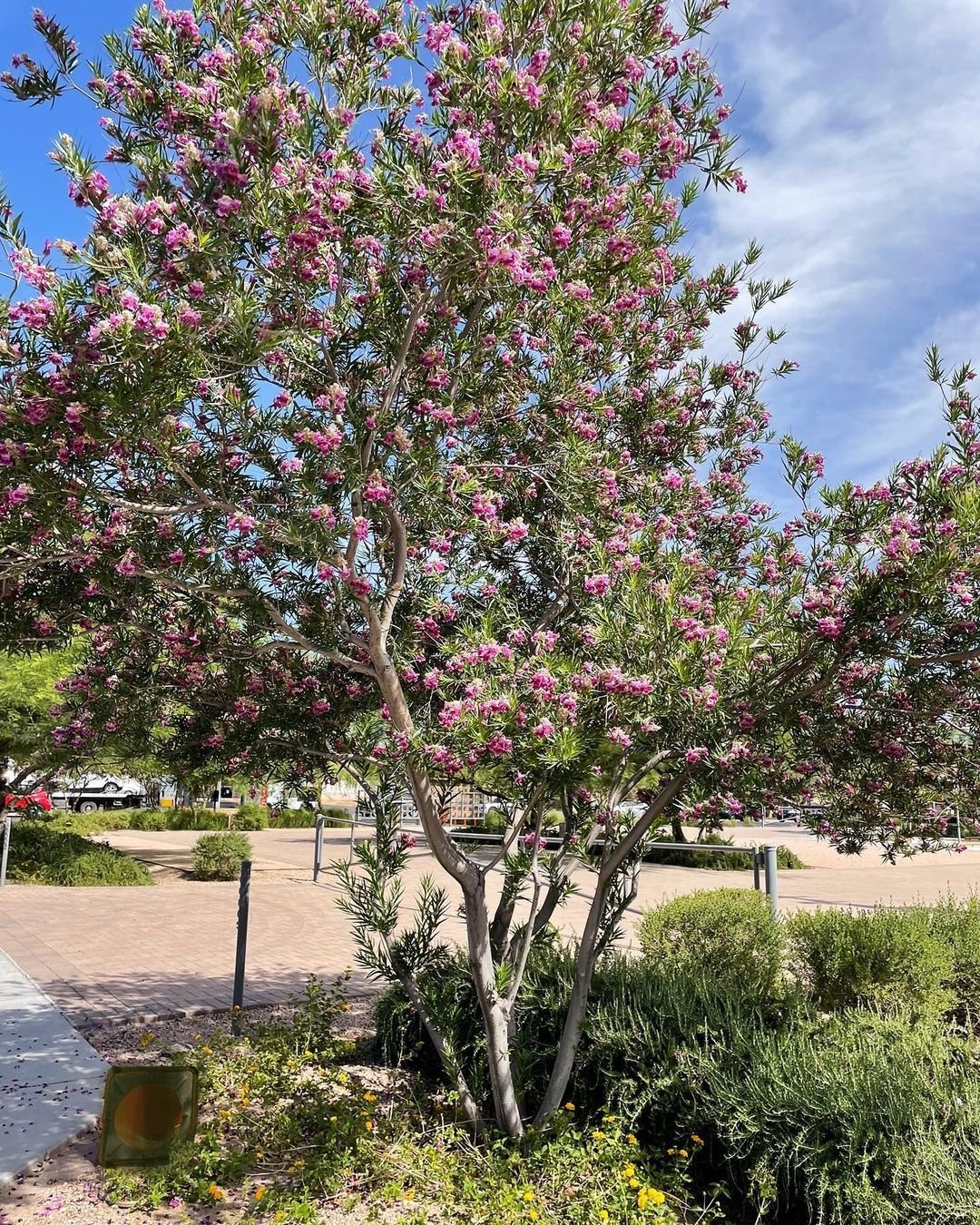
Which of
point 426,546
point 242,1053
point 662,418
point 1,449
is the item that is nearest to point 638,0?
point 662,418

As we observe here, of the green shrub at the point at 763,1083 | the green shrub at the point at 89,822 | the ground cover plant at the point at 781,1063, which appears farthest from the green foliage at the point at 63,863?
the green shrub at the point at 763,1083

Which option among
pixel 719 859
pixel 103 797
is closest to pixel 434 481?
pixel 719 859

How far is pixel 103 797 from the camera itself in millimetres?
38656

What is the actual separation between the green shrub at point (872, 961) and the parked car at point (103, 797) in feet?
104

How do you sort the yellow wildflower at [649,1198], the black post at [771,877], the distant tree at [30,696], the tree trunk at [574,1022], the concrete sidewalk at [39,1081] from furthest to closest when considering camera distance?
the distant tree at [30,696], the black post at [771,877], the concrete sidewalk at [39,1081], the tree trunk at [574,1022], the yellow wildflower at [649,1198]

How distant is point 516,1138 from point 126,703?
11.1 feet

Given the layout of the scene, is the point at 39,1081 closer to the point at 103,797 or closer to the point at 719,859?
the point at 719,859

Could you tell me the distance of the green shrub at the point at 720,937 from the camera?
7.50 metres

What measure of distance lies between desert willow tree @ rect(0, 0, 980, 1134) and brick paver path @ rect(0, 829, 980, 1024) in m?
4.21

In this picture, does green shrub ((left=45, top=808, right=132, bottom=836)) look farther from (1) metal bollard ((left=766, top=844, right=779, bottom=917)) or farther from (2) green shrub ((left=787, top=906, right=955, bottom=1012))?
(2) green shrub ((left=787, top=906, right=955, bottom=1012))

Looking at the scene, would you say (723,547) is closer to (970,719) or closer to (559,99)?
(970,719)

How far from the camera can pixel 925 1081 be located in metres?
4.50

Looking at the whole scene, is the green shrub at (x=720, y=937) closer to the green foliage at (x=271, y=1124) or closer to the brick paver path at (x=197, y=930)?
the brick paver path at (x=197, y=930)

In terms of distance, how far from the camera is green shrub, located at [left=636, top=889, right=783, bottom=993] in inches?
295
